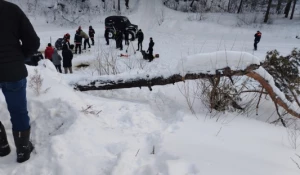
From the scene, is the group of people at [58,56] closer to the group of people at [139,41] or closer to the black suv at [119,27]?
the group of people at [139,41]

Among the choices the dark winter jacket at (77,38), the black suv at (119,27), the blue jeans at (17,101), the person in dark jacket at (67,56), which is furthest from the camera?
the black suv at (119,27)

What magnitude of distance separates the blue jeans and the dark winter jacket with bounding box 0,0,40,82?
0.08m

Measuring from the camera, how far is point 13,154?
9.83ft

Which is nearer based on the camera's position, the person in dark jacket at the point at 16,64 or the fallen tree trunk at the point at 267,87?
the person in dark jacket at the point at 16,64

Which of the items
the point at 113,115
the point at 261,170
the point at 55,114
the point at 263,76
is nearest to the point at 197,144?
the point at 261,170

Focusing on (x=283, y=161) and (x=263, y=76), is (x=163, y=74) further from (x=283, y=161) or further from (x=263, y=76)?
(x=283, y=161)

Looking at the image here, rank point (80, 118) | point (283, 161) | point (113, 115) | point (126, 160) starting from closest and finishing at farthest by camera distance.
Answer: point (126, 160) → point (283, 161) → point (80, 118) → point (113, 115)

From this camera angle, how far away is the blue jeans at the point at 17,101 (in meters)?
2.71

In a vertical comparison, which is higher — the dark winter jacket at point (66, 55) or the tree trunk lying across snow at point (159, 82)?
the tree trunk lying across snow at point (159, 82)

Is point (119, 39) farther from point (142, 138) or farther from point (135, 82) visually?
point (142, 138)

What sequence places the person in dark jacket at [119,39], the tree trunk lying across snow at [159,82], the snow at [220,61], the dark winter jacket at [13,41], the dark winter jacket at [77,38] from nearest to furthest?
the dark winter jacket at [13,41]
the snow at [220,61]
the tree trunk lying across snow at [159,82]
the dark winter jacket at [77,38]
the person in dark jacket at [119,39]

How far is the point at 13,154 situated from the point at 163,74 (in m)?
2.90

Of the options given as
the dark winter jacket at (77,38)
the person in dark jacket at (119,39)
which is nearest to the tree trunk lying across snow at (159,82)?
the dark winter jacket at (77,38)

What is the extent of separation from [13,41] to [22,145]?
3.31 ft
